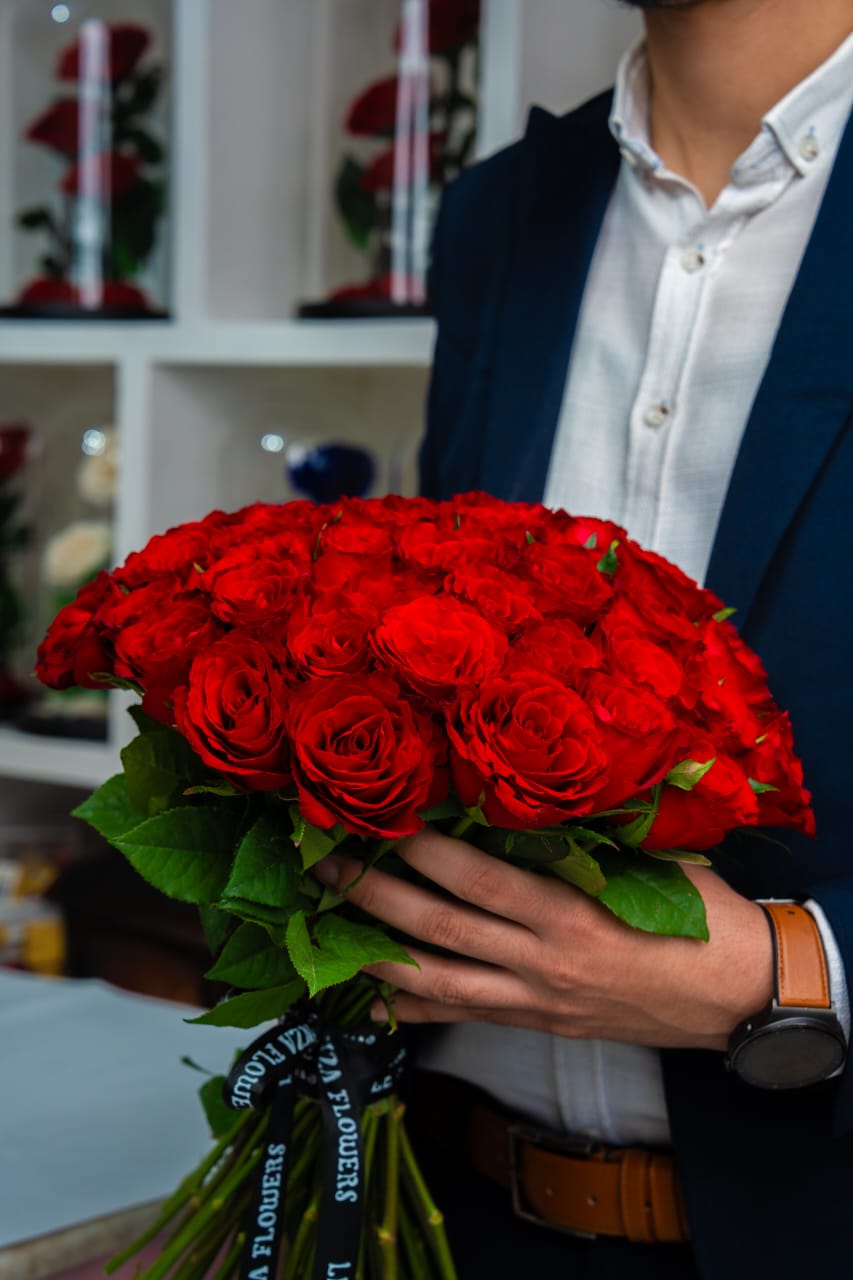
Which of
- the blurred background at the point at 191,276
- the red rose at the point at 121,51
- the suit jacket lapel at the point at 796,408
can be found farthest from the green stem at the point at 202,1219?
the red rose at the point at 121,51

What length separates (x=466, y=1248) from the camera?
0.98m

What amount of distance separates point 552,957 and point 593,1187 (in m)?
0.23

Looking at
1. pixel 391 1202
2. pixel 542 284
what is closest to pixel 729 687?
pixel 391 1202

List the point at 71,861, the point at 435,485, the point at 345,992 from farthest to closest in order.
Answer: the point at 71,861, the point at 435,485, the point at 345,992

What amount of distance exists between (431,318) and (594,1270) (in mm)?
1081

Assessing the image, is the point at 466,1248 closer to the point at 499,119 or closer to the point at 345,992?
the point at 345,992

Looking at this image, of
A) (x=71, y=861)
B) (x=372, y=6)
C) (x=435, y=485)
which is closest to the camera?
(x=435, y=485)

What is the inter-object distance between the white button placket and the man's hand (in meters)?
0.31

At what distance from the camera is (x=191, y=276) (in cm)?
180

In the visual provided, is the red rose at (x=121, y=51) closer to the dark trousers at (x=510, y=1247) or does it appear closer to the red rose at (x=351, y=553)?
the red rose at (x=351, y=553)

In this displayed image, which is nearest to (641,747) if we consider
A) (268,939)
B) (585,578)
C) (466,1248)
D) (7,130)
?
(585,578)

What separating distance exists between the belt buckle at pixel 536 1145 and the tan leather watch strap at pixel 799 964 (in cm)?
21

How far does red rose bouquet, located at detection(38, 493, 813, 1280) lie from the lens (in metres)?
0.64

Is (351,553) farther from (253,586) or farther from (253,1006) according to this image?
(253,1006)
